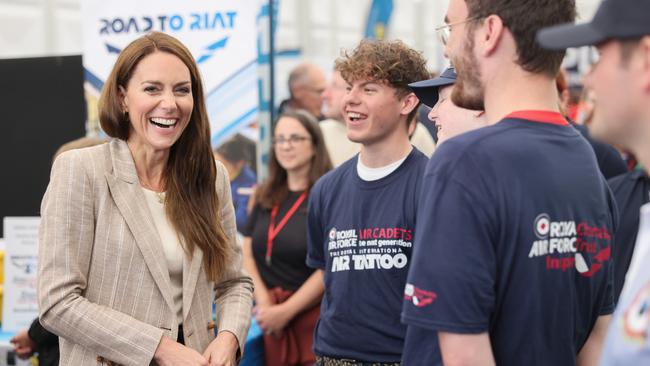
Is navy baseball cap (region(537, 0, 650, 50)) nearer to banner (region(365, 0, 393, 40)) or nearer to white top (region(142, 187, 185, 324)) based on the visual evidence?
white top (region(142, 187, 185, 324))

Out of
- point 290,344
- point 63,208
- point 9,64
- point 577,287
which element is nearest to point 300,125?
point 290,344

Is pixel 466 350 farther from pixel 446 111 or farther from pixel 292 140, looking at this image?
pixel 292 140

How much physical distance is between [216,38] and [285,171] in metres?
0.75

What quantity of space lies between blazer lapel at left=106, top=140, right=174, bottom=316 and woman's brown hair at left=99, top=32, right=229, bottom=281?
0.31 feet

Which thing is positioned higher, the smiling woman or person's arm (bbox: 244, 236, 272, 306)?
the smiling woman

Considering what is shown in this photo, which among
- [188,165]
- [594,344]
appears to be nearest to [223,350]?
[188,165]

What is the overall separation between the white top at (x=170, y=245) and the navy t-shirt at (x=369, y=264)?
460mm

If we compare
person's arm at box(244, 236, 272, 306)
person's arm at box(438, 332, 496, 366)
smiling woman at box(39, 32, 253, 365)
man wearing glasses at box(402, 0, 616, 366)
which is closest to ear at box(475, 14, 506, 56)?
man wearing glasses at box(402, 0, 616, 366)

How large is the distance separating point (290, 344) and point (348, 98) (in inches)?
54.9

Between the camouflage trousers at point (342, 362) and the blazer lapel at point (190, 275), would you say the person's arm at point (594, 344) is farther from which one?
the blazer lapel at point (190, 275)

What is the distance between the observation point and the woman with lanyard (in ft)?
11.3

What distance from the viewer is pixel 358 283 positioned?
2.23m

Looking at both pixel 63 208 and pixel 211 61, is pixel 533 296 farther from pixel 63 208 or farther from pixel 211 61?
pixel 211 61

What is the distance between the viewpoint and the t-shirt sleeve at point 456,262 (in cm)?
135
